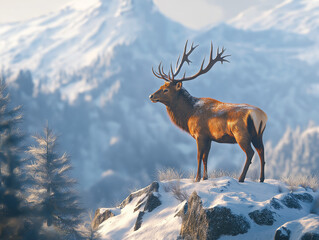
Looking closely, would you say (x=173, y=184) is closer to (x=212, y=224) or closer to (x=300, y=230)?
(x=212, y=224)

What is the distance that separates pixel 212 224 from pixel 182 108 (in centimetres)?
463

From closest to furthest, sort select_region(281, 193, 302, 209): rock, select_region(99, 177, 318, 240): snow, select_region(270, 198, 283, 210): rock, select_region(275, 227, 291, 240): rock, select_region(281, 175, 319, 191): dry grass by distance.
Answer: select_region(275, 227, 291, 240): rock → select_region(99, 177, 318, 240): snow → select_region(270, 198, 283, 210): rock → select_region(281, 193, 302, 209): rock → select_region(281, 175, 319, 191): dry grass

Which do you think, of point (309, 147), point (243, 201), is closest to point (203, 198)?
point (243, 201)

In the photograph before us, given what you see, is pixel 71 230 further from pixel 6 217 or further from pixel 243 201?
pixel 243 201

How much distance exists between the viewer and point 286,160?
157750 mm

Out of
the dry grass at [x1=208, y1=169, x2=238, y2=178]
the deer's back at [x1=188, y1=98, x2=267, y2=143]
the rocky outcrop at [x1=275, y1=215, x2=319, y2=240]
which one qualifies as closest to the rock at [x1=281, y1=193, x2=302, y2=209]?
the rocky outcrop at [x1=275, y1=215, x2=319, y2=240]

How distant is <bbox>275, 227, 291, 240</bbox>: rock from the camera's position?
8398 millimetres

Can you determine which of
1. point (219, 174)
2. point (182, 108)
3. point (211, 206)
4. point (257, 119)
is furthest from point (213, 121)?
point (211, 206)

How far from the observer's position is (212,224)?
9.33 m

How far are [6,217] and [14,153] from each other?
2.16 metres

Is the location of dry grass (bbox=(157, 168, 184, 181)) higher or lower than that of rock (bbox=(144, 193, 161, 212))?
higher

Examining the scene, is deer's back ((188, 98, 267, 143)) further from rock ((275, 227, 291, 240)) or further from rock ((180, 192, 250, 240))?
rock ((275, 227, 291, 240))

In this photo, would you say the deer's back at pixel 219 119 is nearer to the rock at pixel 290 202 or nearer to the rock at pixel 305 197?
the rock at pixel 290 202

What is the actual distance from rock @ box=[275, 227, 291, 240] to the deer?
9.62ft
